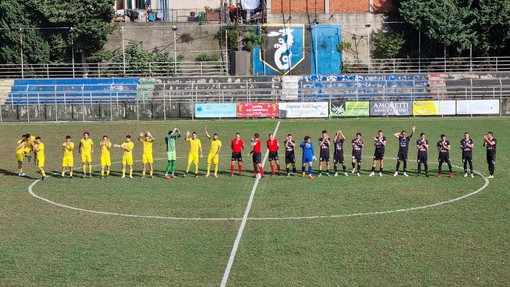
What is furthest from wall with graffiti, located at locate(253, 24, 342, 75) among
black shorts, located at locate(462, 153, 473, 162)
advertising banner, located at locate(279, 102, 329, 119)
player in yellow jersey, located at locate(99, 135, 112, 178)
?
black shorts, located at locate(462, 153, 473, 162)

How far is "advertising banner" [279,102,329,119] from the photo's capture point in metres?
54.3

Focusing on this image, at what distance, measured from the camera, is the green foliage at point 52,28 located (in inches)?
2506

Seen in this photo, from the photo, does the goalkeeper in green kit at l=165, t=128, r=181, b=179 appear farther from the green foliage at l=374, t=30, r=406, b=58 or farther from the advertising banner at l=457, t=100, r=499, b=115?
the green foliage at l=374, t=30, r=406, b=58

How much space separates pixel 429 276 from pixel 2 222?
1217 centimetres

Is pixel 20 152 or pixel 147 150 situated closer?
pixel 147 150

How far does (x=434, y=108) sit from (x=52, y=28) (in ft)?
106

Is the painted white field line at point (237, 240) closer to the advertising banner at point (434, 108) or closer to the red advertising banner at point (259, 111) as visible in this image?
the red advertising banner at point (259, 111)

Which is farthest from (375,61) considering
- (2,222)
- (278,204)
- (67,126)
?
(2,222)

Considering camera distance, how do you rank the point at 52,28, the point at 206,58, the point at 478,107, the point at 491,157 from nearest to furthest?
1. the point at 491,157
2. the point at 478,107
3. the point at 52,28
4. the point at 206,58

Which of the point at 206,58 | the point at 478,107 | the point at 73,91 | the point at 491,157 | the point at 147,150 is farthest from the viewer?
the point at 206,58

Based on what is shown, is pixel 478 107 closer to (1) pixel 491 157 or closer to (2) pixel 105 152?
(1) pixel 491 157

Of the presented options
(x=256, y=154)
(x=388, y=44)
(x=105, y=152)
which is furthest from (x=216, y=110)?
(x=256, y=154)

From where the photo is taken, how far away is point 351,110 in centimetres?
5422

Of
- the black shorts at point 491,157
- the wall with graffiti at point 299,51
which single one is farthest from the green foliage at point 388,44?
the black shorts at point 491,157
